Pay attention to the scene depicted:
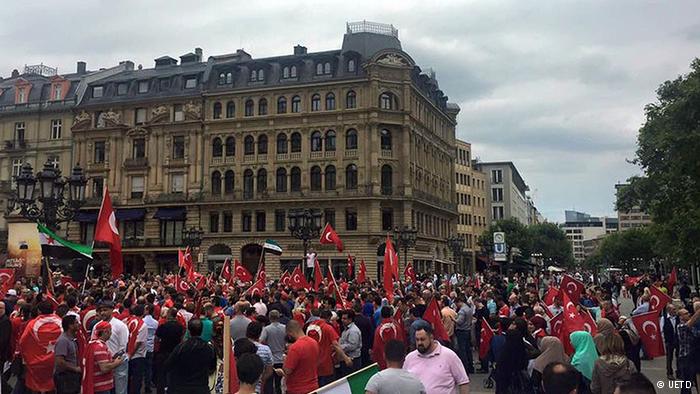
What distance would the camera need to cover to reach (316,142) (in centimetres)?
5084

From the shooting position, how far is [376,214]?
159 feet

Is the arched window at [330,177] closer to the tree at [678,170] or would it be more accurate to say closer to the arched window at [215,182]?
the arched window at [215,182]

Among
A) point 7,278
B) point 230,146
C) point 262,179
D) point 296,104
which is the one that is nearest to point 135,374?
point 7,278

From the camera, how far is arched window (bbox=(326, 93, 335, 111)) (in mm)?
50459

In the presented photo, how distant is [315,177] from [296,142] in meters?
3.55

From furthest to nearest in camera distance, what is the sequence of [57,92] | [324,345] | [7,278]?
1. [57,92]
2. [7,278]
3. [324,345]

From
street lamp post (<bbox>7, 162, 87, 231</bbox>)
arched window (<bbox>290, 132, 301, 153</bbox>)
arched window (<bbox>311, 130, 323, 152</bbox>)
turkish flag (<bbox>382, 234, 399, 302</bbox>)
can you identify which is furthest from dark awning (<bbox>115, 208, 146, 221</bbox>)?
turkish flag (<bbox>382, 234, 399, 302</bbox>)

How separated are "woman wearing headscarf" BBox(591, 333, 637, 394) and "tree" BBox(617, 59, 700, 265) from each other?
22.3m

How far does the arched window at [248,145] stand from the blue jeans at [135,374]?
42460mm

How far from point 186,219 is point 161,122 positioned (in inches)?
364

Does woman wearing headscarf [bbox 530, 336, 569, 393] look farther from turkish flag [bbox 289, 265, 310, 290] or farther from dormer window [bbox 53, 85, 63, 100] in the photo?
dormer window [bbox 53, 85, 63, 100]

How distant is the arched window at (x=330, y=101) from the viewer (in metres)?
50.5

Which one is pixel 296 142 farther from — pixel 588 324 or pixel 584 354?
pixel 584 354

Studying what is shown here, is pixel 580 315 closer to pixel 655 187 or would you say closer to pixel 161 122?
pixel 655 187
